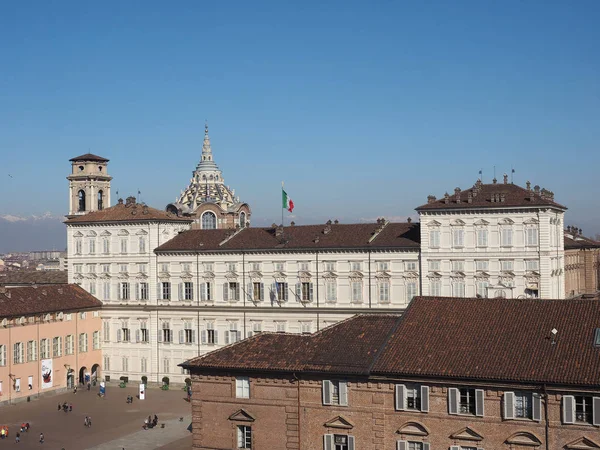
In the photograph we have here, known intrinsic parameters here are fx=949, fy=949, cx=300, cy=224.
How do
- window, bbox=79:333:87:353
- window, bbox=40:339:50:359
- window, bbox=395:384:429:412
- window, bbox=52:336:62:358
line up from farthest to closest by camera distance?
window, bbox=79:333:87:353, window, bbox=52:336:62:358, window, bbox=40:339:50:359, window, bbox=395:384:429:412

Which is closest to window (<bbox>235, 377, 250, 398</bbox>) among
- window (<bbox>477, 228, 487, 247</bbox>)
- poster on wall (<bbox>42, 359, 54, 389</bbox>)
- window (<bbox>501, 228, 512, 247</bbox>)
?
window (<bbox>477, 228, 487, 247</bbox>)

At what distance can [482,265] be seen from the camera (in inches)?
2948

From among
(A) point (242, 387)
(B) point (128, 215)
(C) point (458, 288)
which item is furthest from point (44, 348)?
(A) point (242, 387)

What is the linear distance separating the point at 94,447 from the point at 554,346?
3285 centimetres

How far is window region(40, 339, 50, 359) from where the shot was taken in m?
81.2

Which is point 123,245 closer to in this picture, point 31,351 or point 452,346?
point 31,351

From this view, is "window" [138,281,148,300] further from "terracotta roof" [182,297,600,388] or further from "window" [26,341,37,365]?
"terracotta roof" [182,297,600,388]

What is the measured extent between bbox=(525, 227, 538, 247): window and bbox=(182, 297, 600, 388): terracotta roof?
27.0 metres

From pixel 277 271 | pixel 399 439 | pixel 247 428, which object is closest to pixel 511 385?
pixel 399 439

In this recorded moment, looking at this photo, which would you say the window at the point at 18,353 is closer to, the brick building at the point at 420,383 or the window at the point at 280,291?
the window at the point at 280,291

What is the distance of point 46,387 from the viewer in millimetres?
81688

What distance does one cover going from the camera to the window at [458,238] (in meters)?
75.6

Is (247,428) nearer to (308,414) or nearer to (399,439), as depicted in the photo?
(308,414)

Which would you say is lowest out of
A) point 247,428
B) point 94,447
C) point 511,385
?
point 94,447
